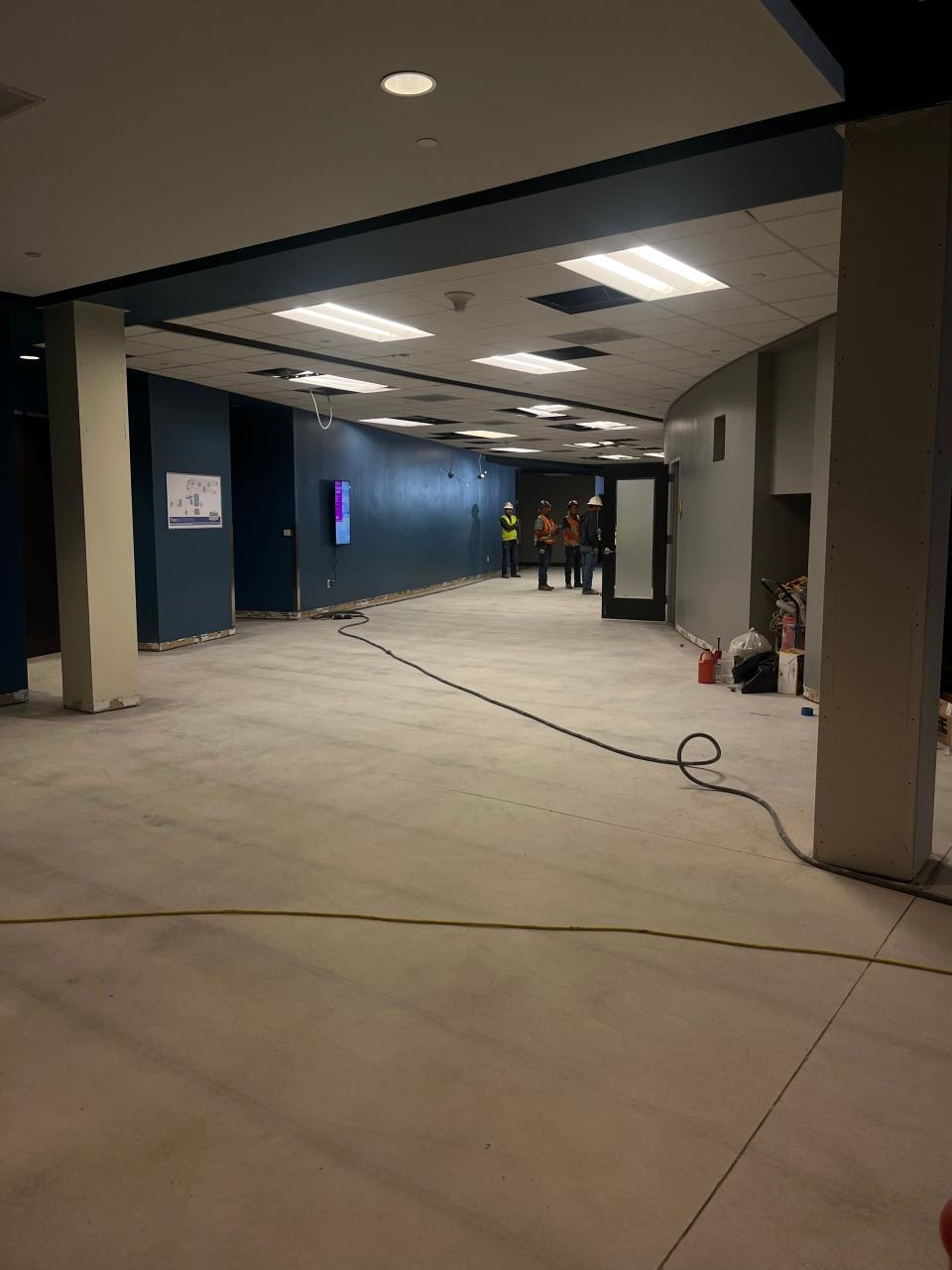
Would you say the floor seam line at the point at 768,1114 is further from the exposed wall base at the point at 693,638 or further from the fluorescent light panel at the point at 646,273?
the exposed wall base at the point at 693,638

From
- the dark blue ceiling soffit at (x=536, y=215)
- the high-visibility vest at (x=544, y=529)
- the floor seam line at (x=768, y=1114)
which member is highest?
the dark blue ceiling soffit at (x=536, y=215)

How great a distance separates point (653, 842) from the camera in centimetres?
374

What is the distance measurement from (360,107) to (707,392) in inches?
267

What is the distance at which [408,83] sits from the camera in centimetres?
299

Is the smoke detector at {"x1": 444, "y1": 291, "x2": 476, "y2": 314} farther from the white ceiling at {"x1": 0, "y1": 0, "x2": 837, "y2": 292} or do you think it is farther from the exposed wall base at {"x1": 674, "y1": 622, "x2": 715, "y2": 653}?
the exposed wall base at {"x1": 674, "y1": 622, "x2": 715, "y2": 653}

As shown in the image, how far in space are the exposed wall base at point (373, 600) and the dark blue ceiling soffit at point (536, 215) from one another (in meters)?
6.49

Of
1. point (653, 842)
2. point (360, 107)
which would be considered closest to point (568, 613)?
point (653, 842)

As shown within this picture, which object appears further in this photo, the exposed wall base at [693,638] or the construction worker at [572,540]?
the construction worker at [572,540]

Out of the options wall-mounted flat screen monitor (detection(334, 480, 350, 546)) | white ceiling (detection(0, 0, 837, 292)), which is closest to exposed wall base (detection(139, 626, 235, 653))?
wall-mounted flat screen monitor (detection(334, 480, 350, 546))

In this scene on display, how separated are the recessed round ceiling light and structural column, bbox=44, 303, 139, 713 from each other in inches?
142

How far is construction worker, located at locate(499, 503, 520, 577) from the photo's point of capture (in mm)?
18438

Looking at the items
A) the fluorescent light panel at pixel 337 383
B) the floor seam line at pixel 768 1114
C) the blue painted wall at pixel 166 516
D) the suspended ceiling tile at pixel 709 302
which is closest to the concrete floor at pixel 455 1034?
the floor seam line at pixel 768 1114

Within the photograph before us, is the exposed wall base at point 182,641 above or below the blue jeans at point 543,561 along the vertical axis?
below

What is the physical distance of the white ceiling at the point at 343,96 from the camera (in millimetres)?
2631
